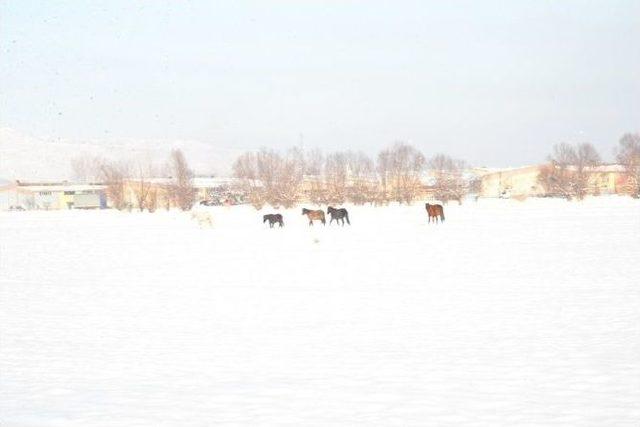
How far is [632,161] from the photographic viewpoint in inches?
2859

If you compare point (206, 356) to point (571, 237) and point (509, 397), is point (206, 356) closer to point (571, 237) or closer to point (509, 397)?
point (509, 397)

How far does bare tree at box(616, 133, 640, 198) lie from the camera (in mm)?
70312

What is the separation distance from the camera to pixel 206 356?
6.83 meters

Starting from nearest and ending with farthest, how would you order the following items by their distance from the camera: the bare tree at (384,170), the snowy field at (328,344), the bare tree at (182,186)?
the snowy field at (328,344) < the bare tree at (182,186) < the bare tree at (384,170)

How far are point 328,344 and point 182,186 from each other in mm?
62092

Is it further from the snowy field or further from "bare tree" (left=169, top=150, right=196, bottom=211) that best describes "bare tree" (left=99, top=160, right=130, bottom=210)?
the snowy field

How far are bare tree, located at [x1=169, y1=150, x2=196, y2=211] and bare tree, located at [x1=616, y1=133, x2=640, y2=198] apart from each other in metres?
43.7

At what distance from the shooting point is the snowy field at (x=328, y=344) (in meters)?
4.98

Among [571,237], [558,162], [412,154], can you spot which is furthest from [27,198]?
[571,237]

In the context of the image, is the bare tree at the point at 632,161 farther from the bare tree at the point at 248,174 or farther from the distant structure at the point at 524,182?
the bare tree at the point at 248,174

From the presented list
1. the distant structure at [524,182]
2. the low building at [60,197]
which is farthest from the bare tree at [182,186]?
the distant structure at [524,182]

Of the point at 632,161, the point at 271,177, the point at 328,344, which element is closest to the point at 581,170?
the point at 632,161

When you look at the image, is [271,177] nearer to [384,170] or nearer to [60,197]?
[384,170]

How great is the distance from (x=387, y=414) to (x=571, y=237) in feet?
60.0
